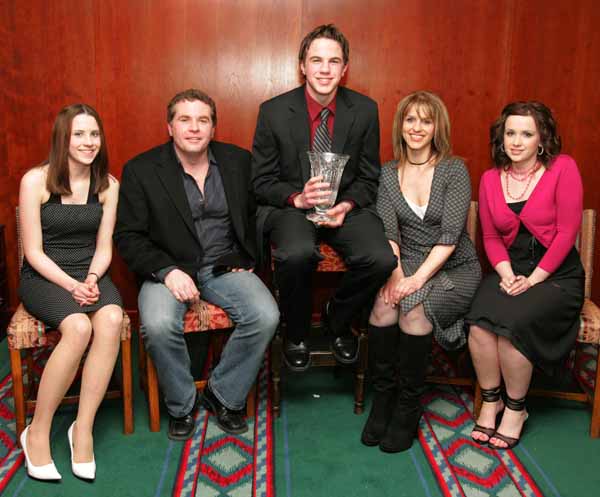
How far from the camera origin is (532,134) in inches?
108

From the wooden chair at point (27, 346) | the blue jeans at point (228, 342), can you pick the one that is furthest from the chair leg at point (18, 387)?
the blue jeans at point (228, 342)

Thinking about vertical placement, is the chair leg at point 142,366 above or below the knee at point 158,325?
below

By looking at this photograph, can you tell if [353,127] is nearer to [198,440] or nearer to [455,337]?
[455,337]

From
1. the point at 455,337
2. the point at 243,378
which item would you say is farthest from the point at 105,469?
the point at 455,337

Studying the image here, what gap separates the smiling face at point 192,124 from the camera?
2.79 meters

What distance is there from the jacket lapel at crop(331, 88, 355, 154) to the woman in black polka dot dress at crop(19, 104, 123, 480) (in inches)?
41.4

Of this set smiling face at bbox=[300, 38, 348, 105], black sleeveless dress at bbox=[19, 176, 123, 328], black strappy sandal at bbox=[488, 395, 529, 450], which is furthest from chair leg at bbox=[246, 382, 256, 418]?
smiling face at bbox=[300, 38, 348, 105]

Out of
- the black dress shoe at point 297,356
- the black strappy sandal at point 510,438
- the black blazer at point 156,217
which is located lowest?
the black strappy sandal at point 510,438

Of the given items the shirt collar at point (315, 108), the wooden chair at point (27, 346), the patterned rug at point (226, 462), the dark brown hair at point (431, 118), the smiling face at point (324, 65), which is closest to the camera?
the patterned rug at point (226, 462)

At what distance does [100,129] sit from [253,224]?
820mm

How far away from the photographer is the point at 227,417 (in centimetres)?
275

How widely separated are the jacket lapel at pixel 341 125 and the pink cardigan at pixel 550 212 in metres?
0.72

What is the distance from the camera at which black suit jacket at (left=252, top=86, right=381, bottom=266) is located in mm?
3008

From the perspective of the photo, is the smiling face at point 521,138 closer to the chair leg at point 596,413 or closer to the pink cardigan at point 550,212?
the pink cardigan at point 550,212
